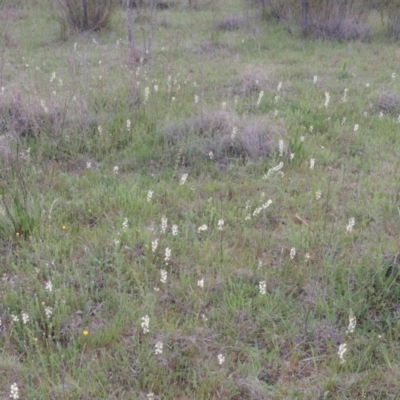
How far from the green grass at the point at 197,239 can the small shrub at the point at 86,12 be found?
3405 mm

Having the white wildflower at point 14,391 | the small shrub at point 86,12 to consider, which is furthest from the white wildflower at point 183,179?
the small shrub at point 86,12

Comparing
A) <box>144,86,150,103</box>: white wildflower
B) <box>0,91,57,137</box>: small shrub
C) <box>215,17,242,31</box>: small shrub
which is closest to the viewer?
<box>0,91,57,137</box>: small shrub

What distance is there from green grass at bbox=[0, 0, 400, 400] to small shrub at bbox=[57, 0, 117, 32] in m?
3.41

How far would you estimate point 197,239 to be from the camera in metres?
3.67

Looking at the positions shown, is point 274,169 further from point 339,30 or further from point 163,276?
point 339,30

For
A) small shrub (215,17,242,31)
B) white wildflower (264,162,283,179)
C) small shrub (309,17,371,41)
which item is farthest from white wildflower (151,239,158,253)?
small shrub (215,17,242,31)

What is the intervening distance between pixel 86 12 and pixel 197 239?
7.29 metres

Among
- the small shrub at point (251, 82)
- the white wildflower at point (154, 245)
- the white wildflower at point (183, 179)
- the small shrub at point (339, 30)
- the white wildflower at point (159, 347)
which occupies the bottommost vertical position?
the white wildflower at point (159, 347)

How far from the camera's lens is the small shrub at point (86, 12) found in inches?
384

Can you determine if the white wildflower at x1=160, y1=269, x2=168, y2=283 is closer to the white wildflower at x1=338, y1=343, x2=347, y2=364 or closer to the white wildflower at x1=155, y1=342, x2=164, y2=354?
the white wildflower at x1=155, y1=342, x2=164, y2=354

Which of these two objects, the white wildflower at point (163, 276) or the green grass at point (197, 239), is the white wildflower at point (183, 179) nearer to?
the green grass at point (197, 239)

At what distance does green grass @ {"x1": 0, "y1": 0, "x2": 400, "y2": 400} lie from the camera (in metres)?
2.74

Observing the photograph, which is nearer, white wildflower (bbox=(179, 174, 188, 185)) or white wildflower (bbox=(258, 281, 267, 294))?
white wildflower (bbox=(258, 281, 267, 294))

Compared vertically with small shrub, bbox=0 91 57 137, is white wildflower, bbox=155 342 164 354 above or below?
Answer: below
